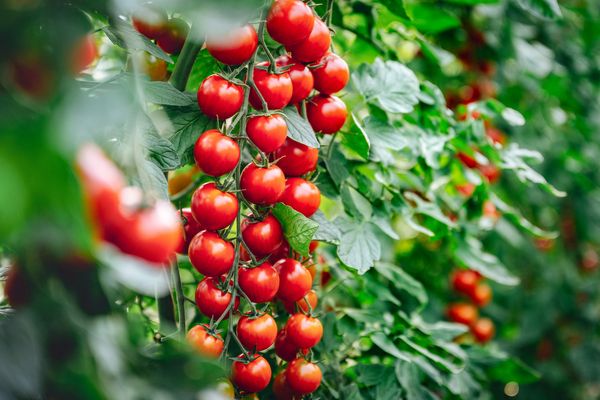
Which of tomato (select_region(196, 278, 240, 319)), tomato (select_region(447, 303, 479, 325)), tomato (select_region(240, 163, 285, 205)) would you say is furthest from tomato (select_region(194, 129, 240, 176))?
tomato (select_region(447, 303, 479, 325))

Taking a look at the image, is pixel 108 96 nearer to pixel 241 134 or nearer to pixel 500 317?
pixel 241 134

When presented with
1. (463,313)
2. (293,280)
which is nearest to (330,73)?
(293,280)

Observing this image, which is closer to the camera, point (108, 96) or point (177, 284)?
point (108, 96)

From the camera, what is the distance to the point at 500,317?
1.94m

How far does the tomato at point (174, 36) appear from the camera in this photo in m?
0.80

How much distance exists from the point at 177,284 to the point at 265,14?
35cm

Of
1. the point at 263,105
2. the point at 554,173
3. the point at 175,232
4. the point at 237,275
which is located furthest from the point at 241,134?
the point at 554,173

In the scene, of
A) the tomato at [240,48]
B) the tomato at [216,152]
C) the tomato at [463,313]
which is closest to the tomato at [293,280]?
the tomato at [216,152]

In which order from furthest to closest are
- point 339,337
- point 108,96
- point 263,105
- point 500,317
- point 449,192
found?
1. point 500,317
2. point 449,192
3. point 339,337
4. point 263,105
5. point 108,96

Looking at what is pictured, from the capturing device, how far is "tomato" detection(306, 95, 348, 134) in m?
0.78

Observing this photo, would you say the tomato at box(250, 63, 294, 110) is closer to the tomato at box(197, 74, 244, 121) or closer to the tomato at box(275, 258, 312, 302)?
the tomato at box(197, 74, 244, 121)

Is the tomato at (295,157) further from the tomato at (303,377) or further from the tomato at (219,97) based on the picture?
the tomato at (303,377)

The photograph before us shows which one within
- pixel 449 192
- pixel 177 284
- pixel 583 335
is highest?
pixel 177 284

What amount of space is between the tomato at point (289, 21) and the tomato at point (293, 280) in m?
0.28
